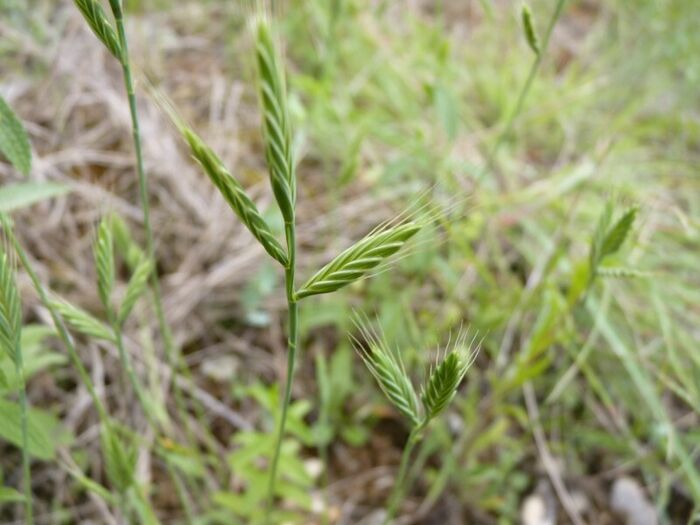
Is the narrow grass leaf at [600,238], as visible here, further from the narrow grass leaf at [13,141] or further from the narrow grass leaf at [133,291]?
the narrow grass leaf at [13,141]

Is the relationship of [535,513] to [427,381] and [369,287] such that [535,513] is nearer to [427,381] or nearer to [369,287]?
[369,287]

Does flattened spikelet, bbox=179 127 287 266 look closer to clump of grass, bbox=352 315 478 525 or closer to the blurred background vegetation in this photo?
clump of grass, bbox=352 315 478 525

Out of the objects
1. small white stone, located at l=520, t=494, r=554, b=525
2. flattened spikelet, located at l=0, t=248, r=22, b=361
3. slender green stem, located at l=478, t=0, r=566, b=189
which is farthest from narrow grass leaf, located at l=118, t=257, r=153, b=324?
small white stone, located at l=520, t=494, r=554, b=525

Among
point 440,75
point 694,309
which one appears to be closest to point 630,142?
point 694,309

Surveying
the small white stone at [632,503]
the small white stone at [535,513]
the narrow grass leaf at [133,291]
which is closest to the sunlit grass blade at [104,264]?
the narrow grass leaf at [133,291]

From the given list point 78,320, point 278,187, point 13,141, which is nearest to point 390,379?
point 278,187
